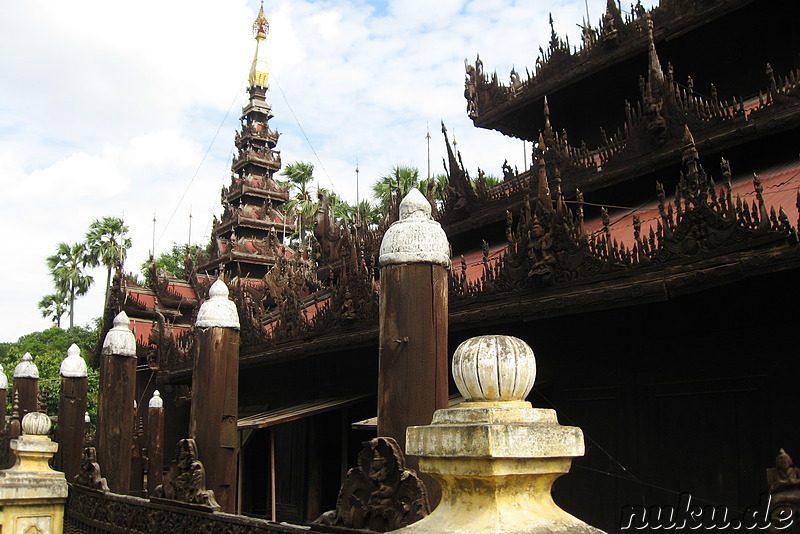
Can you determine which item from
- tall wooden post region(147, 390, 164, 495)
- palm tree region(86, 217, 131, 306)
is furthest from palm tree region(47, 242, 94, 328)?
tall wooden post region(147, 390, 164, 495)

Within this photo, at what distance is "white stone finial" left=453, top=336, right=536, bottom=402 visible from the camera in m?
2.69

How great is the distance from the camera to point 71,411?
1159 cm

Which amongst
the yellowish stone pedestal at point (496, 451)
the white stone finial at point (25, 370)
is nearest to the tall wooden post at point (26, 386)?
the white stone finial at point (25, 370)

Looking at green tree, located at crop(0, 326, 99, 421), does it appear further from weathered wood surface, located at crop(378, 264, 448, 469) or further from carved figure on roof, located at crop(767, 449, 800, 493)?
carved figure on roof, located at crop(767, 449, 800, 493)

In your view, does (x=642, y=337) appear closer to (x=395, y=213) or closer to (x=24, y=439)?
(x=395, y=213)

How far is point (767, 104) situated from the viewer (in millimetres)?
8812

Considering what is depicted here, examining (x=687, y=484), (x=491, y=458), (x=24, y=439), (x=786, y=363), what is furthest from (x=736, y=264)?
(x=24, y=439)

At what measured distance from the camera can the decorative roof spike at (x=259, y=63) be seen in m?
37.6

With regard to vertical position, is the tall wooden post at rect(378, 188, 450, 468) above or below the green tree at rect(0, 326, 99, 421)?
below

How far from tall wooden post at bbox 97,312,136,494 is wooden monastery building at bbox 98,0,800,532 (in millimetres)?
1564

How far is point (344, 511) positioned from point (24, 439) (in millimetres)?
6695

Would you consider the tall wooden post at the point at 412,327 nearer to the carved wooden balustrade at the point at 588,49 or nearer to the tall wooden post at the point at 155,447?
the carved wooden balustrade at the point at 588,49

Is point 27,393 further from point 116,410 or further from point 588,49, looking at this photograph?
point 588,49
